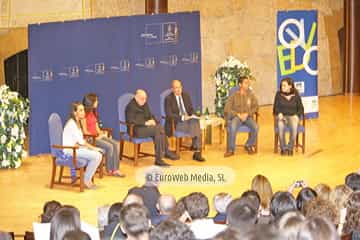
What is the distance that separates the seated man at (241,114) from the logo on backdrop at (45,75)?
8.57 feet

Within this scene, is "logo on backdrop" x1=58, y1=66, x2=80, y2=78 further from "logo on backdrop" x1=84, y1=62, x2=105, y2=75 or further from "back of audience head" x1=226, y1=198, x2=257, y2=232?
"back of audience head" x1=226, y1=198, x2=257, y2=232

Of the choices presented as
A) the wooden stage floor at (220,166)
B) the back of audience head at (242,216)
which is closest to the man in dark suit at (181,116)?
the wooden stage floor at (220,166)

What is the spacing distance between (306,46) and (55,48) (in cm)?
486

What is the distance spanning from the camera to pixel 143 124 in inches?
489

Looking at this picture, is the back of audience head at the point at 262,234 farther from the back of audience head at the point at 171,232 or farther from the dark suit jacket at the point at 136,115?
the dark suit jacket at the point at 136,115

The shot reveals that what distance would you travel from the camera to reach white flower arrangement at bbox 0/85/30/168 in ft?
40.1

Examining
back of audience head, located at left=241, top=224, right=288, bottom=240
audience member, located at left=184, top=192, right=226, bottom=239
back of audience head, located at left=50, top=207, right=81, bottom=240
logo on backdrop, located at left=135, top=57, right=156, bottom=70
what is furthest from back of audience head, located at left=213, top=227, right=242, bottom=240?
logo on backdrop, located at left=135, top=57, right=156, bottom=70

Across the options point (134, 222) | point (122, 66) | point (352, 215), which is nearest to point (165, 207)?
point (352, 215)

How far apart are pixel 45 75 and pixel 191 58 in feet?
10.5

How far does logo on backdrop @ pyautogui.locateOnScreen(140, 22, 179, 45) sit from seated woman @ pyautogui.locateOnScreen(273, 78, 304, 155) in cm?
243

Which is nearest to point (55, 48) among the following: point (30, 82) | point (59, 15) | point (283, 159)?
point (30, 82)

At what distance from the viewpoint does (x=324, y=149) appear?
1362cm

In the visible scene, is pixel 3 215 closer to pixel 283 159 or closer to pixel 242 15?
pixel 283 159

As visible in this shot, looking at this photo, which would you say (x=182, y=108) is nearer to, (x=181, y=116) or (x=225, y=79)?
(x=181, y=116)
